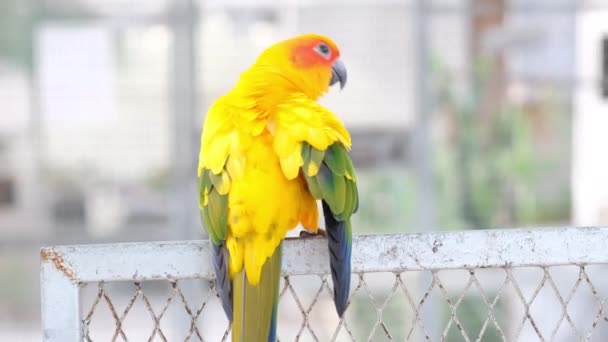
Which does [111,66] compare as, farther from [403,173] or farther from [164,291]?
[403,173]

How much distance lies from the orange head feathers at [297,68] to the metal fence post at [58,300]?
487 mm

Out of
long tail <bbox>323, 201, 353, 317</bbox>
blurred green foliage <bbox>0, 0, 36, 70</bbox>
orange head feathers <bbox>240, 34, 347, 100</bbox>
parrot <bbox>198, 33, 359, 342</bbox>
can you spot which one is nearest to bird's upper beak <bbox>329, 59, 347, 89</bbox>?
orange head feathers <bbox>240, 34, 347, 100</bbox>

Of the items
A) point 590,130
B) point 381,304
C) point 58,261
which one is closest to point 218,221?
point 58,261

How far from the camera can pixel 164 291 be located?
3408 mm

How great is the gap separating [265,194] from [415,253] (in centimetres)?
25

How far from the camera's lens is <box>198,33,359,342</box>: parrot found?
1059 millimetres

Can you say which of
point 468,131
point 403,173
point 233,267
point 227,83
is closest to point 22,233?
point 227,83

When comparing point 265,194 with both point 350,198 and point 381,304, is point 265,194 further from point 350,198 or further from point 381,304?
point 381,304

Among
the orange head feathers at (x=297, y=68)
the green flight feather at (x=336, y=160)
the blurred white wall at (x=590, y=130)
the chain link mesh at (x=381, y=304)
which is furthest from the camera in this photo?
the blurred white wall at (x=590, y=130)

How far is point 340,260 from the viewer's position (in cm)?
104

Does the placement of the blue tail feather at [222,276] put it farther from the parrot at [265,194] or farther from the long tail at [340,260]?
the long tail at [340,260]

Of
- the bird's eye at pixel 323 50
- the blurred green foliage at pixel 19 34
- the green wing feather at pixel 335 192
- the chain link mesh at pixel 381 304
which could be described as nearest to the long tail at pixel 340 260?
the green wing feather at pixel 335 192

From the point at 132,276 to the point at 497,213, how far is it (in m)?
2.81

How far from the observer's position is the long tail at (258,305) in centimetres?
104
